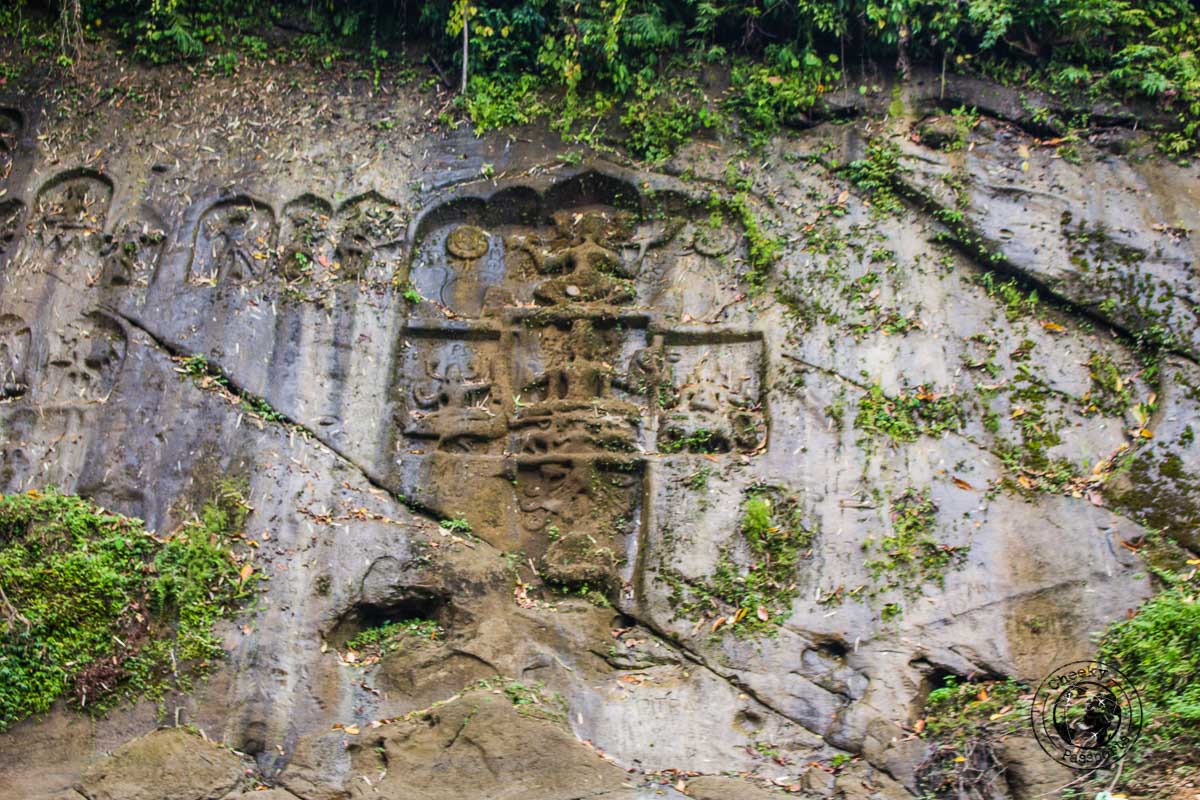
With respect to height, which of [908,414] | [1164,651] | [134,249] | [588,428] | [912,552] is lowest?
[1164,651]

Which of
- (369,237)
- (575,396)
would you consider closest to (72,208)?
(369,237)

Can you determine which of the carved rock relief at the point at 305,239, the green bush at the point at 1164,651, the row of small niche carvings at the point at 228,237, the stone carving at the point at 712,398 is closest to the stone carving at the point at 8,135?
the row of small niche carvings at the point at 228,237

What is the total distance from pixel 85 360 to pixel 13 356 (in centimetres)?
53

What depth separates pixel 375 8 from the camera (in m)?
9.70

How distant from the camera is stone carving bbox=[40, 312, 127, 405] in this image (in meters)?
8.38

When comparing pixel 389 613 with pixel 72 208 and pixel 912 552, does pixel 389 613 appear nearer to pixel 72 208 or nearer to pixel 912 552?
pixel 912 552

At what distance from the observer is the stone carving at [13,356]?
839cm

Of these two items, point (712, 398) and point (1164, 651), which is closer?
point (1164, 651)

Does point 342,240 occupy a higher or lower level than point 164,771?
higher

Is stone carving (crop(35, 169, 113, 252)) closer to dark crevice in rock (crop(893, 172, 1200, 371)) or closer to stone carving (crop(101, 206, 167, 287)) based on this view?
stone carving (crop(101, 206, 167, 287))

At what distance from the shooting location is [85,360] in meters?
8.50

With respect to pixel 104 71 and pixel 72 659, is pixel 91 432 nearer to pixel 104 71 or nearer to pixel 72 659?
pixel 72 659

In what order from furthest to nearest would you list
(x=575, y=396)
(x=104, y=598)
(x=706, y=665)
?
(x=575, y=396)
(x=104, y=598)
(x=706, y=665)

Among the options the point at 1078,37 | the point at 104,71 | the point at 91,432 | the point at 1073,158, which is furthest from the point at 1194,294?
the point at 104,71
